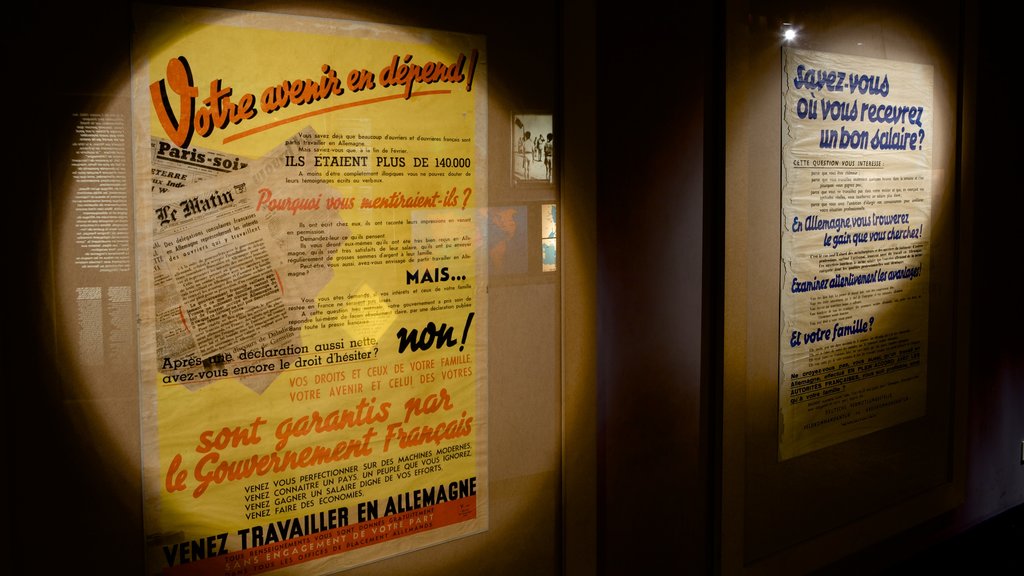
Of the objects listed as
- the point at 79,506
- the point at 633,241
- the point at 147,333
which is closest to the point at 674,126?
the point at 633,241

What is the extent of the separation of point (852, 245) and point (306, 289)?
195 centimetres

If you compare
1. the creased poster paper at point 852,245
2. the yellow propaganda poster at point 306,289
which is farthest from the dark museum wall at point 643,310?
the creased poster paper at point 852,245

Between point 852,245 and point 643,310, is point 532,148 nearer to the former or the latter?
point 643,310

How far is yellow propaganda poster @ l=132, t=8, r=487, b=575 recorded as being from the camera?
147 cm

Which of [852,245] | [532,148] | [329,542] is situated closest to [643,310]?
[532,148]

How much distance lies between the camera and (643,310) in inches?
83.8

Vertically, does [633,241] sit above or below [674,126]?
below

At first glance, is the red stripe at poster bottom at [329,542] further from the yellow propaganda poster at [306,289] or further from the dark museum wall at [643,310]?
the dark museum wall at [643,310]

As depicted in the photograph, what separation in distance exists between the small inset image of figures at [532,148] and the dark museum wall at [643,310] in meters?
0.18

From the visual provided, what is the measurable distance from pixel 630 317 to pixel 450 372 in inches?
23.4

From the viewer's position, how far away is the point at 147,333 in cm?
146

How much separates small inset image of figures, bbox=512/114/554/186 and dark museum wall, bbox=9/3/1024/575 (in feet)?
0.59

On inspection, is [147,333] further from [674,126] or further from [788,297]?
[788,297]

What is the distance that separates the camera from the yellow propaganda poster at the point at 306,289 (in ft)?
4.84
